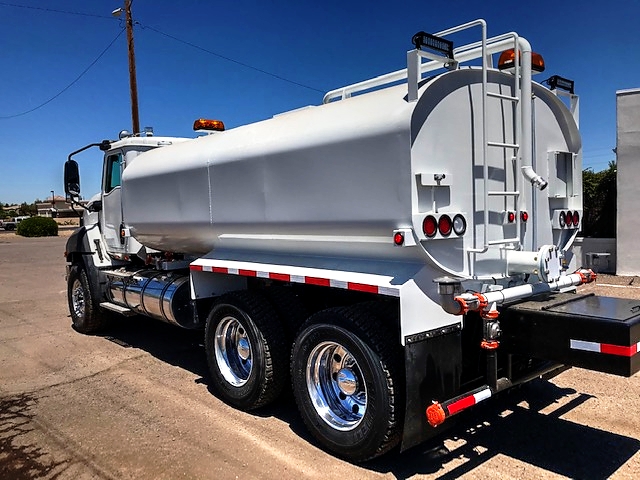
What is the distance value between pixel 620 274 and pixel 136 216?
10735mm

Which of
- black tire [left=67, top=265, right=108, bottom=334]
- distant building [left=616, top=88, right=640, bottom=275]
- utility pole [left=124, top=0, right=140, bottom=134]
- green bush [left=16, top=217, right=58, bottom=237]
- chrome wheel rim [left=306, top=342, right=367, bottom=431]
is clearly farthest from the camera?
green bush [left=16, top=217, right=58, bottom=237]

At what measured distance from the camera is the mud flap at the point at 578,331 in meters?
3.16

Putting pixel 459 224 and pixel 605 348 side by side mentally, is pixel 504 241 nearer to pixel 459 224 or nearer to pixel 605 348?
pixel 459 224

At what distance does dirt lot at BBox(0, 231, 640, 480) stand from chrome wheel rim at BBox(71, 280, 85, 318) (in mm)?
1788

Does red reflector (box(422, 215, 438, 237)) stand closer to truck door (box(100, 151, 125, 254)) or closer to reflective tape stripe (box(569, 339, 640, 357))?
reflective tape stripe (box(569, 339, 640, 357))

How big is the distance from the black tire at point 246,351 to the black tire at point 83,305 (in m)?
3.67

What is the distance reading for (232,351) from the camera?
5.49 metres

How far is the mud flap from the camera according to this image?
3156mm

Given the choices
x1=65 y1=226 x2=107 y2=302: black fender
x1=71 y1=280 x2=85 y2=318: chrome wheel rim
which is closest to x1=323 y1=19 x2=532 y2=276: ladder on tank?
x1=65 y1=226 x2=107 y2=302: black fender

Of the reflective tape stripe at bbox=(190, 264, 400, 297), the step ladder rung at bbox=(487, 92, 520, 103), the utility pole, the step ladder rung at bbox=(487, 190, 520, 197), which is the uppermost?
the utility pole

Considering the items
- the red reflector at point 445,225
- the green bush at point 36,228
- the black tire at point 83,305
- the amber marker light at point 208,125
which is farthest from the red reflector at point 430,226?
the green bush at point 36,228

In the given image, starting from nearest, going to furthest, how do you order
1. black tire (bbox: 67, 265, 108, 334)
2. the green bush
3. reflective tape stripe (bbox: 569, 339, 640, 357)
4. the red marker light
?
reflective tape stripe (bbox: 569, 339, 640, 357), the red marker light, black tire (bbox: 67, 265, 108, 334), the green bush

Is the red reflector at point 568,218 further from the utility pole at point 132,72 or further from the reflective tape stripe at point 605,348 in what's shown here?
the utility pole at point 132,72

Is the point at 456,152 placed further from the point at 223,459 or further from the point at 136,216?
the point at 136,216
